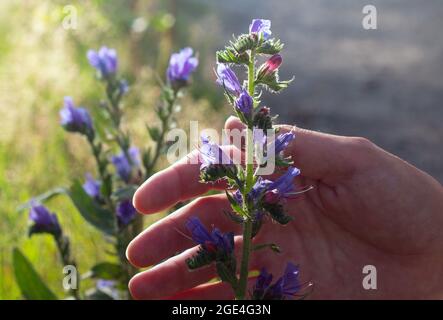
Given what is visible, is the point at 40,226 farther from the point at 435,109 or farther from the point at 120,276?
the point at 435,109

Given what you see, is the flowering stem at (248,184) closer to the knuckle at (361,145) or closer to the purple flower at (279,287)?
the purple flower at (279,287)

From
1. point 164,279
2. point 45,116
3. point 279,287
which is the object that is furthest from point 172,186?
point 45,116

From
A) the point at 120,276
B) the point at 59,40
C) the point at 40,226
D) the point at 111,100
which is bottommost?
the point at 120,276

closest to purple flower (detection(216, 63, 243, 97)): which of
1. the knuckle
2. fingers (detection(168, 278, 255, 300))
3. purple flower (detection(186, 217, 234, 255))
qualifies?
purple flower (detection(186, 217, 234, 255))

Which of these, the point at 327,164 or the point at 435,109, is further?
the point at 435,109

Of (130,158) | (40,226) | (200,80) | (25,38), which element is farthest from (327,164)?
(200,80)

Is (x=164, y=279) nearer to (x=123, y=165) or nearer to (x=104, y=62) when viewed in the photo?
(x=123, y=165)
